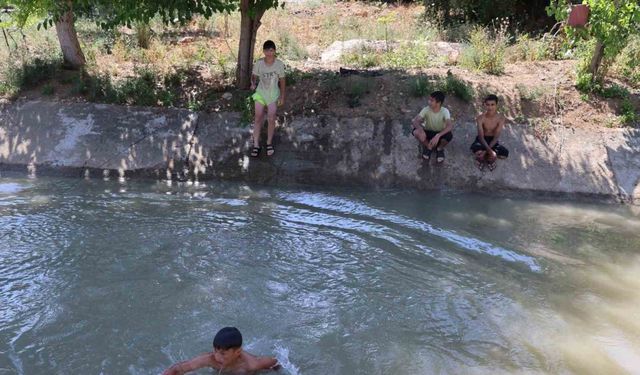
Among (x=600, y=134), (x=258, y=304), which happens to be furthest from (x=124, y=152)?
(x=600, y=134)

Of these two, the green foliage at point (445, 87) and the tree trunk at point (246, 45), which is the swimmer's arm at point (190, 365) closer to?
the tree trunk at point (246, 45)

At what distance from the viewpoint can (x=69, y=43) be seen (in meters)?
10.7

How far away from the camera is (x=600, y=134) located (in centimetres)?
934

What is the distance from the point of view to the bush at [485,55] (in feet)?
35.1

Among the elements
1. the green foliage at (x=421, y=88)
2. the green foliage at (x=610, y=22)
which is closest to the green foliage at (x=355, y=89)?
the green foliage at (x=421, y=88)

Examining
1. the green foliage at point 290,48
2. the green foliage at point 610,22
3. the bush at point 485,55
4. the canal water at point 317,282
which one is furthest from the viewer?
the green foliage at point 290,48

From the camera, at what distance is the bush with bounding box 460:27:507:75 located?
35.1ft

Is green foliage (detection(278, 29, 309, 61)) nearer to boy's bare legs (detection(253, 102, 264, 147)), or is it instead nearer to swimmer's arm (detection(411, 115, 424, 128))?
boy's bare legs (detection(253, 102, 264, 147))

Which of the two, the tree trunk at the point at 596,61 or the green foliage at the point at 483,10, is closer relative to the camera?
the tree trunk at the point at 596,61

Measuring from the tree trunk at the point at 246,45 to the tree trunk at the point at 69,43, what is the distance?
312 cm

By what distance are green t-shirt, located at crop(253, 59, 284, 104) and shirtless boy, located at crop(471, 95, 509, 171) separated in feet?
10.1

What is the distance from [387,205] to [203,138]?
3.27 m

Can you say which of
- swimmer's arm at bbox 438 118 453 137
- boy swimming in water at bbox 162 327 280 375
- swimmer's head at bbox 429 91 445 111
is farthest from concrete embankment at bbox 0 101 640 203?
boy swimming in water at bbox 162 327 280 375

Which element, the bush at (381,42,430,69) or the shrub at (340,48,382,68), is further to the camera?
the shrub at (340,48,382,68)
